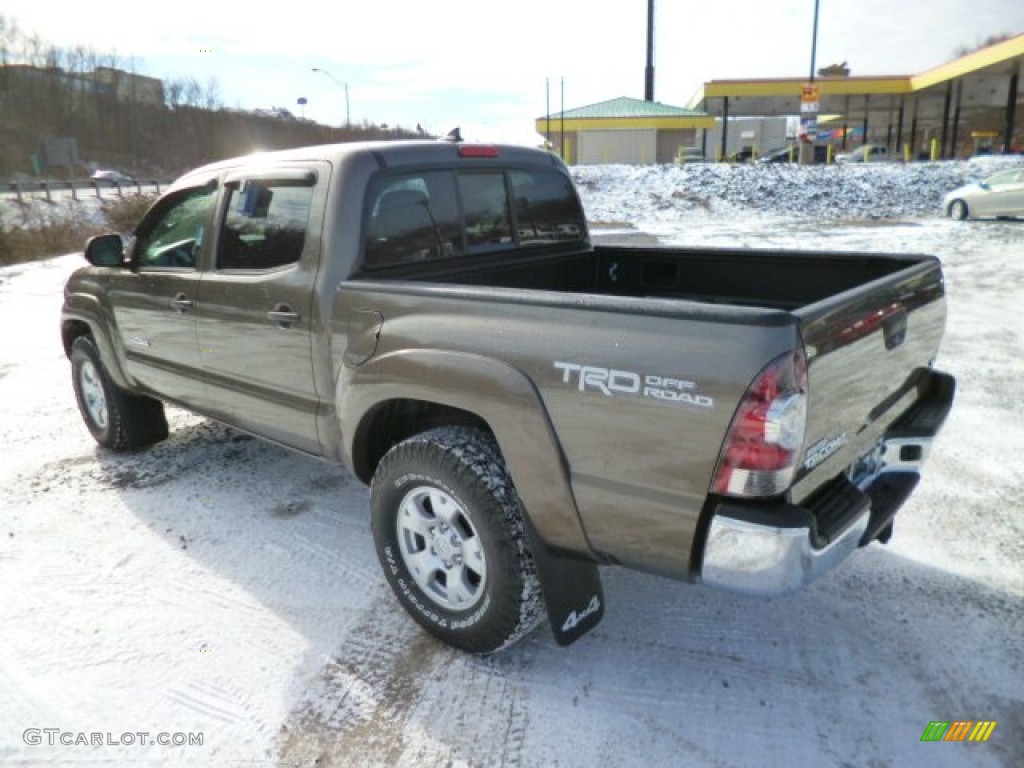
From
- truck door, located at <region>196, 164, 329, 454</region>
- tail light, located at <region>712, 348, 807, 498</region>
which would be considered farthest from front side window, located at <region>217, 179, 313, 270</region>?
tail light, located at <region>712, 348, 807, 498</region>

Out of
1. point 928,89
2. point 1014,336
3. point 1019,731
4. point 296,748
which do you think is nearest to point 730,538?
point 1019,731

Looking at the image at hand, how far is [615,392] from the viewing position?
7.14 feet

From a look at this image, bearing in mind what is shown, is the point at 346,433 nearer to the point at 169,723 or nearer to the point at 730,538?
the point at 169,723

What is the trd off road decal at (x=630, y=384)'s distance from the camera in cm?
205

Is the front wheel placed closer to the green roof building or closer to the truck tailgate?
the truck tailgate

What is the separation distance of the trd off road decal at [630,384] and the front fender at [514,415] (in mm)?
165

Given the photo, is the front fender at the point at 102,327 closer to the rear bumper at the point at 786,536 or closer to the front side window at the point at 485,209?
the front side window at the point at 485,209

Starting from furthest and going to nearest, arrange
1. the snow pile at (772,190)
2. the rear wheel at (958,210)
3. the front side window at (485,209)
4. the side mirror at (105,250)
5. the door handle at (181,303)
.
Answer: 1. the snow pile at (772,190)
2. the rear wheel at (958,210)
3. the side mirror at (105,250)
4. the door handle at (181,303)
5. the front side window at (485,209)

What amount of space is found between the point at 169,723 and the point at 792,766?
2.08 m

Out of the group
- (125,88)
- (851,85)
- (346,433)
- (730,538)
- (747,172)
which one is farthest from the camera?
(125,88)

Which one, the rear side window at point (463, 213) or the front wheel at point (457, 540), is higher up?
the rear side window at point (463, 213)

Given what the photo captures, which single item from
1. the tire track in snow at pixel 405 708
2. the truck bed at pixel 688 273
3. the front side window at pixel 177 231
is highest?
the front side window at pixel 177 231

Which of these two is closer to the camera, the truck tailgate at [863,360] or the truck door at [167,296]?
the truck tailgate at [863,360]

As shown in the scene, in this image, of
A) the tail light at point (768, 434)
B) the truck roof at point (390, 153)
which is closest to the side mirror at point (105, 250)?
the truck roof at point (390, 153)
